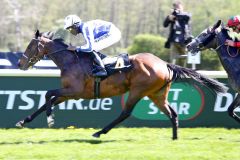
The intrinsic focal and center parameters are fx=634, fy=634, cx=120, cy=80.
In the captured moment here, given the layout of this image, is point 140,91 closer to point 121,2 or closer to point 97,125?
point 97,125

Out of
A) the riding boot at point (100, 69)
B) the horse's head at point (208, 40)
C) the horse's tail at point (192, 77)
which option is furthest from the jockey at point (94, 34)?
the horse's head at point (208, 40)

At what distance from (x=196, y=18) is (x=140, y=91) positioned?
49.4 ft

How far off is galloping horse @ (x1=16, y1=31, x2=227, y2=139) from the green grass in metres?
0.44

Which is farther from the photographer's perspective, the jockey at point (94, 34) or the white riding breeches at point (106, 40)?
the white riding breeches at point (106, 40)

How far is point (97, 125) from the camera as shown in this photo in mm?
11547

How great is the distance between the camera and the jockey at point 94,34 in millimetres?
9781

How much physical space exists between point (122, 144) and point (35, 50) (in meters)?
2.18

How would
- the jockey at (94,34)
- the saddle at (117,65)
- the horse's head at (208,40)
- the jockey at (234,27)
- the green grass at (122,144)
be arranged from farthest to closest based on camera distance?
1. the horse's head at (208,40)
2. the jockey at (234,27)
3. the saddle at (117,65)
4. the jockey at (94,34)
5. the green grass at (122,144)

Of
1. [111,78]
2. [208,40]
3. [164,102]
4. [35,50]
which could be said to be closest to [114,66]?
[111,78]

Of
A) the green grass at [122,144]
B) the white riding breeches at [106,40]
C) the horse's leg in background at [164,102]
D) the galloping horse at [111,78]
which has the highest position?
the white riding breeches at [106,40]

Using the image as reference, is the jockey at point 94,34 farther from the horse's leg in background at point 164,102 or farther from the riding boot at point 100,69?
the horse's leg in background at point 164,102

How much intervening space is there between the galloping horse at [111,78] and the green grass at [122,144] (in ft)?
1.46

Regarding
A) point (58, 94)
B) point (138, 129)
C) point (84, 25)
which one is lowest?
point (138, 129)

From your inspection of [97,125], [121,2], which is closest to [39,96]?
[97,125]
